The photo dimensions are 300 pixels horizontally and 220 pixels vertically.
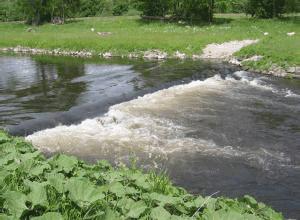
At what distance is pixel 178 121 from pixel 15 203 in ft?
40.5

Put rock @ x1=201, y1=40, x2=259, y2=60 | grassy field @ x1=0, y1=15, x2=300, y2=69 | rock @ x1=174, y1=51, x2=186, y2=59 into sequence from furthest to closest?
rock @ x1=174, y1=51, x2=186, y2=59
rock @ x1=201, y1=40, x2=259, y2=60
grassy field @ x1=0, y1=15, x2=300, y2=69

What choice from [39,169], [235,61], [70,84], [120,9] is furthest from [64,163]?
[120,9]

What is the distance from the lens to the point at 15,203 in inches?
178

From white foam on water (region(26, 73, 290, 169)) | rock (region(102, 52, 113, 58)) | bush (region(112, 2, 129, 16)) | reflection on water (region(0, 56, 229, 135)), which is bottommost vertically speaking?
rock (region(102, 52, 113, 58))

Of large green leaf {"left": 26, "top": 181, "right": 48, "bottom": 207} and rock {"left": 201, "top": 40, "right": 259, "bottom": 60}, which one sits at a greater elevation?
large green leaf {"left": 26, "top": 181, "right": 48, "bottom": 207}

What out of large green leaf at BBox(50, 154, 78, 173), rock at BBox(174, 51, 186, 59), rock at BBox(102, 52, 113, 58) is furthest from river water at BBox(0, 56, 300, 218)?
rock at BBox(102, 52, 113, 58)

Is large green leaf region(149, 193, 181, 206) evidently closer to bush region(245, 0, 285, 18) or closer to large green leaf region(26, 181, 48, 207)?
large green leaf region(26, 181, 48, 207)

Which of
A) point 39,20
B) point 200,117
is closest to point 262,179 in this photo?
point 200,117

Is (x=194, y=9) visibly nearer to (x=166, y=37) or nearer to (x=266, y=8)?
(x=266, y=8)

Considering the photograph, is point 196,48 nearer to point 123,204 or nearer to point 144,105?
point 144,105

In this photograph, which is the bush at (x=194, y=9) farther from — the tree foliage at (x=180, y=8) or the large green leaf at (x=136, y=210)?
the large green leaf at (x=136, y=210)

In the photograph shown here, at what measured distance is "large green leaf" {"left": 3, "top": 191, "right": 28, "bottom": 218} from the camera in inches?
173

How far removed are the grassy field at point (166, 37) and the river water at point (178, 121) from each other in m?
5.43

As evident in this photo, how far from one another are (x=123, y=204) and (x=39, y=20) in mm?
57909
